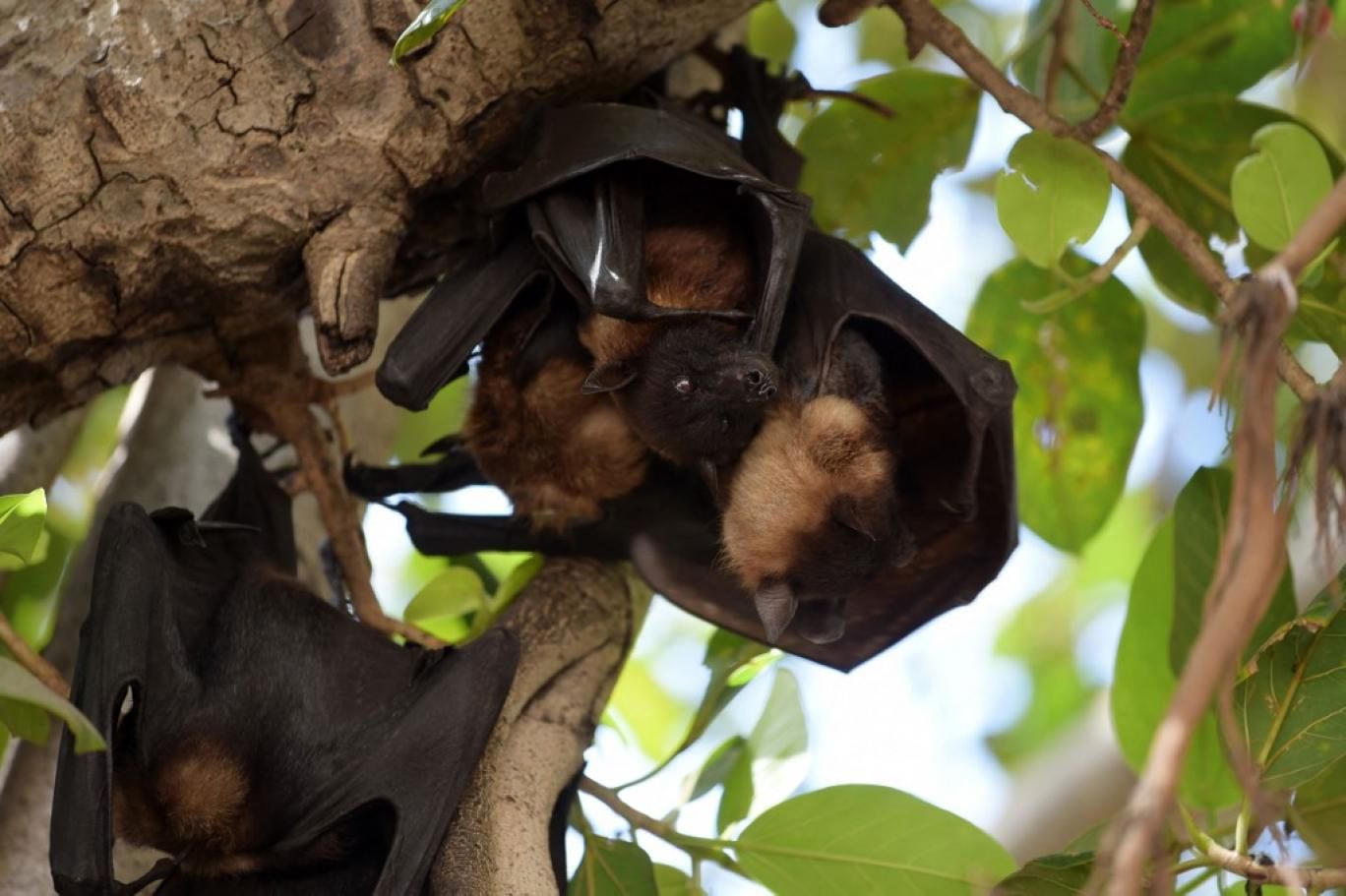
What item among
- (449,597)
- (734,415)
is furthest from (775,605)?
(449,597)

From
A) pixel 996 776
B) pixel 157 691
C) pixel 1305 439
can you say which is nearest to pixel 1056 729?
pixel 996 776

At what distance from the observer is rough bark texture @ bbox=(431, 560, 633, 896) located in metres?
2.56

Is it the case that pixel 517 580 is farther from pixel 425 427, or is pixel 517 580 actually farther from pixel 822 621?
pixel 425 427

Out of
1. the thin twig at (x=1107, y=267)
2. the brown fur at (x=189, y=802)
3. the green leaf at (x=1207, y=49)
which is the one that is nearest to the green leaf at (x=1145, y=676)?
the thin twig at (x=1107, y=267)

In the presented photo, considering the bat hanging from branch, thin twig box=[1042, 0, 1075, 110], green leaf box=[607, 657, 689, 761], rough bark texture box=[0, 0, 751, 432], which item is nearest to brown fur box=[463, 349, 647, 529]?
the bat hanging from branch

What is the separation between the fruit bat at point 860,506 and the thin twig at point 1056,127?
1.37 feet

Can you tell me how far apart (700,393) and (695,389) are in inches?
0.6

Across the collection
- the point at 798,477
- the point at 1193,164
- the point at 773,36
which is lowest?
the point at 798,477

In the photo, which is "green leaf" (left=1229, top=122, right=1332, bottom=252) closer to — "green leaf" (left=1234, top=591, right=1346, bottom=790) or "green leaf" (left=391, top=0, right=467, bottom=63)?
"green leaf" (left=1234, top=591, right=1346, bottom=790)

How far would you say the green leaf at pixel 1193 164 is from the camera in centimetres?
329

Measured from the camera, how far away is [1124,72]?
2.82 meters

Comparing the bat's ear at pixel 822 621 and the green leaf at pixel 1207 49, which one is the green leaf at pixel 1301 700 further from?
the green leaf at pixel 1207 49

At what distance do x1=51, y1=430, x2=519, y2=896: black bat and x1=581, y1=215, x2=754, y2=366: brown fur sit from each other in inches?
25.6

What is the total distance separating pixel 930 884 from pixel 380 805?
3.41 ft
